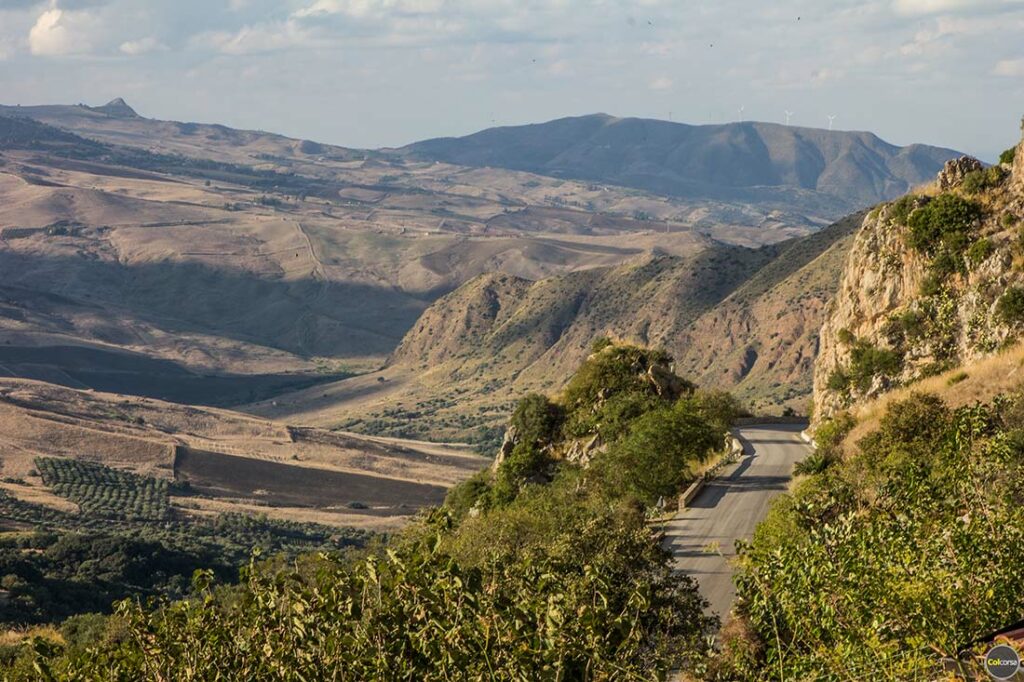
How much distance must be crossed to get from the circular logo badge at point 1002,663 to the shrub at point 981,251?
89.7ft

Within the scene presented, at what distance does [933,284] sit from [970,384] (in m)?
6.44

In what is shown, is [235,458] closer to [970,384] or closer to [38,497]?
[38,497]

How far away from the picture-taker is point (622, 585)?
18.4 m

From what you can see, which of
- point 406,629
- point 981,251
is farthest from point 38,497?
point 406,629

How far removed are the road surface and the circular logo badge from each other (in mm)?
11141

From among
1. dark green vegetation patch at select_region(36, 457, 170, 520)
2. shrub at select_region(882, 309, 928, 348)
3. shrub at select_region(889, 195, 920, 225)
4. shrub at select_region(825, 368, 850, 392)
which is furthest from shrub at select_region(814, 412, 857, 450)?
dark green vegetation patch at select_region(36, 457, 170, 520)

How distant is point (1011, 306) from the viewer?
33.8 m

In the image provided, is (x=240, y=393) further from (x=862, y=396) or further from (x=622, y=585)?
(x=622, y=585)

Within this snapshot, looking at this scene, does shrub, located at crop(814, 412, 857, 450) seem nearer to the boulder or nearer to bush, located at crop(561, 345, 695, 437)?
the boulder

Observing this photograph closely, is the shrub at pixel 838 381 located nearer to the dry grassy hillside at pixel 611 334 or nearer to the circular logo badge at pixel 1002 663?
the circular logo badge at pixel 1002 663

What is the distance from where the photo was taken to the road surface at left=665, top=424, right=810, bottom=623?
2727 centimetres

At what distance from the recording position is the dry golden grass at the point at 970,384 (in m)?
30.0

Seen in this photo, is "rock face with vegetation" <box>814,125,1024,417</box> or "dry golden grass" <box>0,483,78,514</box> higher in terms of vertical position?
"rock face with vegetation" <box>814,125,1024,417</box>

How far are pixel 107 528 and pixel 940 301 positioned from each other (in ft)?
207
